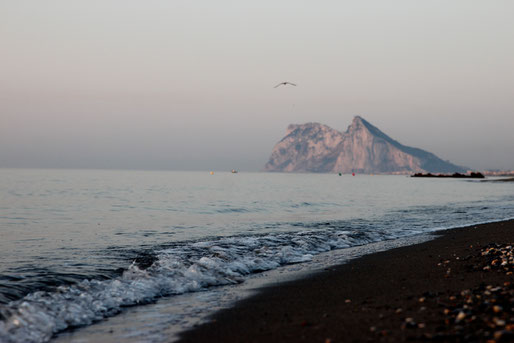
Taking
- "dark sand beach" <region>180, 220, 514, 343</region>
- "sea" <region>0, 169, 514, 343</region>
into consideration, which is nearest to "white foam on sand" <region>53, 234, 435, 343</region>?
"sea" <region>0, 169, 514, 343</region>

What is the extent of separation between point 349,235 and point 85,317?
15849 mm

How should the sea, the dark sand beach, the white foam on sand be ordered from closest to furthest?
the dark sand beach → the white foam on sand → the sea

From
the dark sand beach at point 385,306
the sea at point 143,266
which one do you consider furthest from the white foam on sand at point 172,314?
the dark sand beach at point 385,306

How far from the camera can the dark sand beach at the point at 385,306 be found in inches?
267

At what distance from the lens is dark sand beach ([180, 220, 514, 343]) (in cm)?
679

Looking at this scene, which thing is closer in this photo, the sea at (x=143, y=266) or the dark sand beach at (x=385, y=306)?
the dark sand beach at (x=385, y=306)

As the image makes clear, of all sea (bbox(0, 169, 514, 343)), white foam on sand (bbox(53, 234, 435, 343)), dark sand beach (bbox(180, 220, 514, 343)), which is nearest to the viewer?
dark sand beach (bbox(180, 220, 514, 343))

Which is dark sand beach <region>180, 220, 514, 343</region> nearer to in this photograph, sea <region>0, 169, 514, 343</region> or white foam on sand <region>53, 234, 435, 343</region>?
white foam on sand <region>53, 234, 435, 343</region>

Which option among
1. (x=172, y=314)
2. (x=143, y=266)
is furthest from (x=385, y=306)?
(x=143, y=266)

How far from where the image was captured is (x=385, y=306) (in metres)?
8.54

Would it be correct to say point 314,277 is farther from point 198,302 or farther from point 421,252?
point 421,252

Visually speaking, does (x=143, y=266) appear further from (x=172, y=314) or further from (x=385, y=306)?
(x=385, y=306)

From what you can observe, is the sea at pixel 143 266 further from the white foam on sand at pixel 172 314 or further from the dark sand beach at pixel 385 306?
the dark sand beach at pixel 385 306

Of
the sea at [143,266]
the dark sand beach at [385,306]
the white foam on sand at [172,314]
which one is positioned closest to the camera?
the dark sand beach at [385,306]
